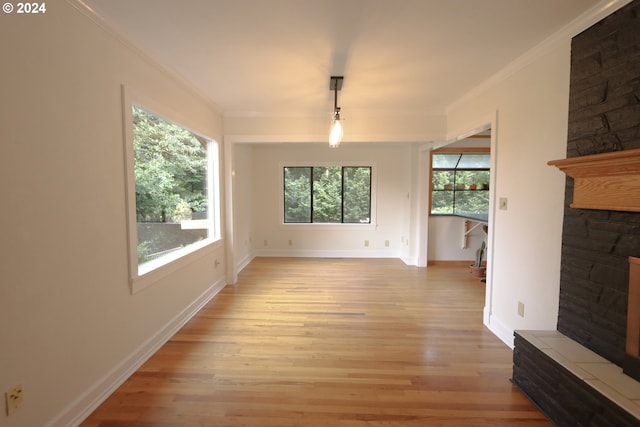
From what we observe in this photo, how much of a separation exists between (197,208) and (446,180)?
4514 millimetres

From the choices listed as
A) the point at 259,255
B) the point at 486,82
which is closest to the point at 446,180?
the point at 486,82

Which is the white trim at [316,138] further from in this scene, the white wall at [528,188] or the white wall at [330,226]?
the white wall at [330,226]

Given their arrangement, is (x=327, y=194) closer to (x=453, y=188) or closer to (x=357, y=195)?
(x=357, y=195)

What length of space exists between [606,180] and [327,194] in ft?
14.4

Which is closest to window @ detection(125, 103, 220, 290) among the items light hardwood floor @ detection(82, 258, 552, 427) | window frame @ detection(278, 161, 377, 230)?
light hardwood floor @ detection(82, 258, 552, 427)

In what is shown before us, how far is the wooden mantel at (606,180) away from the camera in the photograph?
Result: 138 centimetres

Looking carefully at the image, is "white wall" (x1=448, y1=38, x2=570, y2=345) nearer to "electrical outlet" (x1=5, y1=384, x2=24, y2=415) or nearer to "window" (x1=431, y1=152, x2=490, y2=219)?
"window" (x1=431, y1=152, x2=490, y2=219)

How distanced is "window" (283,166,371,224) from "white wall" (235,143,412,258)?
0.14 metres

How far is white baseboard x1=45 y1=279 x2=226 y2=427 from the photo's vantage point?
1.55 metres

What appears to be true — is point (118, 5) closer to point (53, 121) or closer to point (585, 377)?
point (53, 121)

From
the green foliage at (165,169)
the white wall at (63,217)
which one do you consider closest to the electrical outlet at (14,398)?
the white wall at (63,217)

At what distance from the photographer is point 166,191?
106 inches

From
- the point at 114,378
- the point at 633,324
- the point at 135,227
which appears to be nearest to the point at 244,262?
the point at 135,227

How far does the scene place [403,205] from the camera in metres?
5.55
